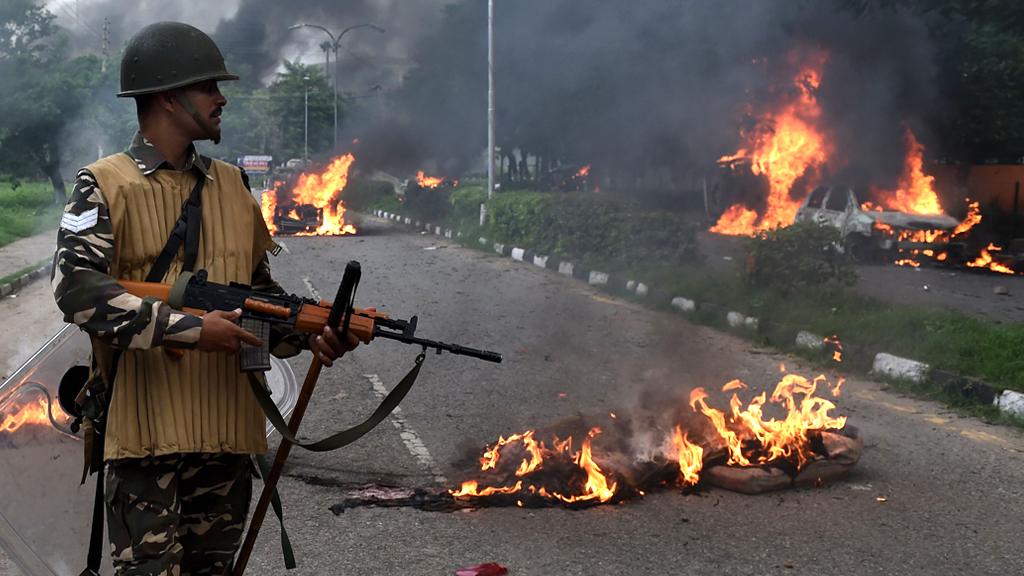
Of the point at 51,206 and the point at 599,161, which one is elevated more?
the point at 599,161

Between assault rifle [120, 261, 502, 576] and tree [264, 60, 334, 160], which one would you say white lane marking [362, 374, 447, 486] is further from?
tree [264, 60, 334, 160]

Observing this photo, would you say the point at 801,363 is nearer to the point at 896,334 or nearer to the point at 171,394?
the point at 896,334

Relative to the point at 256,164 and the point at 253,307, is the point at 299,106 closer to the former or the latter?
the point at 256,164

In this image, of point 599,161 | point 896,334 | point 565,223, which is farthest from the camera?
point 599,161

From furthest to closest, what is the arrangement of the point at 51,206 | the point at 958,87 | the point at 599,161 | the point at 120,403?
the point at 51,206, the point at 599,161, the point at 958,87, the point at 120,403

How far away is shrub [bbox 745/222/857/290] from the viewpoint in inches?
390

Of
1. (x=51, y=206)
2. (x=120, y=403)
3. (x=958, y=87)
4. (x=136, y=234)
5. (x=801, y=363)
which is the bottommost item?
(x=51, y=206)

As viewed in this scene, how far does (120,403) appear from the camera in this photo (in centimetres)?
221

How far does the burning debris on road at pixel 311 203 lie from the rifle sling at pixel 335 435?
21.6 m

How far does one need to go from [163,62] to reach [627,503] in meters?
2.96

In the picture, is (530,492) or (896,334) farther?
(896,334)

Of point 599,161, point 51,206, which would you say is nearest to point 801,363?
point 599,161

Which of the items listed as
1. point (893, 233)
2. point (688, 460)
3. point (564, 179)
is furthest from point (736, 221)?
point (688, 460)

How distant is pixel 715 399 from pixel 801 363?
192 centimetres
